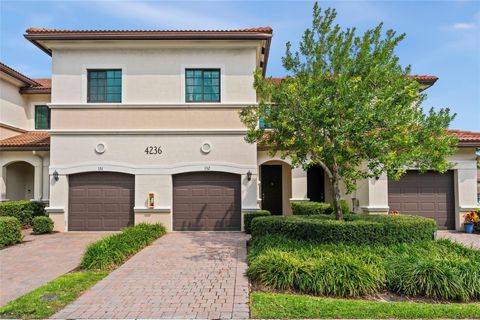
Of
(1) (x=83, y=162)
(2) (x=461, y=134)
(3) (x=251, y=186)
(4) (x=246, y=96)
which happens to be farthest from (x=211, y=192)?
(2) (x=461, y=134)

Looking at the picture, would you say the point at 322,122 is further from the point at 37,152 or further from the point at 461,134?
the point at 37,152

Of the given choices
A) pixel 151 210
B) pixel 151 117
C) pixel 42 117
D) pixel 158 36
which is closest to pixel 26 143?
pixel 42 117

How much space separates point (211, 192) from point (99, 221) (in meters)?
4.67

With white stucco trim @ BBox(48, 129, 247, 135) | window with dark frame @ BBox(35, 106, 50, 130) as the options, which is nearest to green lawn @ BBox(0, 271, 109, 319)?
white stucco trim @ BBox(48, 129, 247, 135)

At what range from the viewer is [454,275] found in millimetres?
6297

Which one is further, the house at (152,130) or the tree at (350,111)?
the house at (152,130)

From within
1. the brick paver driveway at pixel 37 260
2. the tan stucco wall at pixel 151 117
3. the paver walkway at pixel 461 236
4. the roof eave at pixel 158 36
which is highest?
the roof eave at pixel 158 36

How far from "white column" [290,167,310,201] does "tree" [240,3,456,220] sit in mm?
5529

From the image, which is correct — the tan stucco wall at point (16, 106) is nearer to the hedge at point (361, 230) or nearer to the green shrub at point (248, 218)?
the green shrub at point (248, 218)

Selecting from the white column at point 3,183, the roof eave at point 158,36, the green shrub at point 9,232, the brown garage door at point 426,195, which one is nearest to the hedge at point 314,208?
the brown garage door at point 426,195

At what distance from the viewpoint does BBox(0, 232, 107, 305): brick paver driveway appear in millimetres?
6992

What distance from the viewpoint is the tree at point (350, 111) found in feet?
27.3

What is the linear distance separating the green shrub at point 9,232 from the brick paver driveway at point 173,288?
4.64 meters

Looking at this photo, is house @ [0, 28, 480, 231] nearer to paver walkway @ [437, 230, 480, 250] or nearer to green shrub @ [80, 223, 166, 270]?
paver walkway @ [437, 230, 480, 250]
